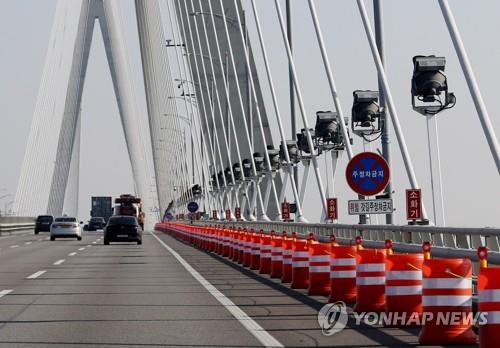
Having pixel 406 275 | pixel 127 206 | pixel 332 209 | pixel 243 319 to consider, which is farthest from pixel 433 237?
pixel 127 206

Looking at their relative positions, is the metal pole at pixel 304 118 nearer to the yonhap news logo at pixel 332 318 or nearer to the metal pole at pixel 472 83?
the metal pole at pixel 472 83

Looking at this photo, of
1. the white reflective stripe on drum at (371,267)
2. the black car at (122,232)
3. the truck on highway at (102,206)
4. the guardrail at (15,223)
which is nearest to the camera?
the white reflective stripe on drum at (371,267)

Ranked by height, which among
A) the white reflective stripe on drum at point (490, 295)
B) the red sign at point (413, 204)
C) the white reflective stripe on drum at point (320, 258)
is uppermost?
the red sign at point (413, 204)

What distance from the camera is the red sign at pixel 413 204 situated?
18.6 m

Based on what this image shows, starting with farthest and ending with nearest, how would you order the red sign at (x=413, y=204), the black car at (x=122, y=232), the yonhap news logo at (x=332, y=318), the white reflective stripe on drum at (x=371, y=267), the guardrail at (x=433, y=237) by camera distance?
the black car at (x=122, y=232)
the red sign at (x=413, y=204)
the guardrail at (x=433, y=237)
the white reflective stripe on drum at (x=371, y=267)
the yonhap news logo at (x=332, y=318)

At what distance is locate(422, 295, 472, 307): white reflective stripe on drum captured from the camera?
1015cm

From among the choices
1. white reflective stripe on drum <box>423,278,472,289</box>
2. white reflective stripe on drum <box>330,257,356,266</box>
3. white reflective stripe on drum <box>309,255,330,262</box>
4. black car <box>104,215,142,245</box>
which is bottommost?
white reflective stripe on drum <box>423,278,472,289</box>

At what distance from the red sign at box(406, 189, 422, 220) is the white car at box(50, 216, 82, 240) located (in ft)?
126

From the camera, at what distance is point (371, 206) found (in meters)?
19.7

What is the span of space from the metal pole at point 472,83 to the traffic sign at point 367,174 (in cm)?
280

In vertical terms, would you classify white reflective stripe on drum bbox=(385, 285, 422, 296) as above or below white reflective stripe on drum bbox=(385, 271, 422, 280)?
below

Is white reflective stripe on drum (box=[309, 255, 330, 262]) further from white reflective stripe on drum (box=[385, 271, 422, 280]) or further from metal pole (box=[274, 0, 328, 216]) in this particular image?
metal pole (box=[274, 0, 328, 216])

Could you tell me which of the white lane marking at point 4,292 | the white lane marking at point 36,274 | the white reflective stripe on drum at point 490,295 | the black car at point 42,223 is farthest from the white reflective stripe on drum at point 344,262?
the black car at point 42,223

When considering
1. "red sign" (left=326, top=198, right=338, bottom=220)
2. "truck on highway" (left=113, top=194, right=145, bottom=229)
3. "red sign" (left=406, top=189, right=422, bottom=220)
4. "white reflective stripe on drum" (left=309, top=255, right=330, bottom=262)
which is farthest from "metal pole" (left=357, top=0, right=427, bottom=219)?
"truck on highway" (left=113, top=194, right=145, bottom=229)
